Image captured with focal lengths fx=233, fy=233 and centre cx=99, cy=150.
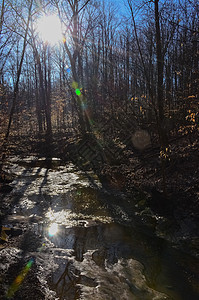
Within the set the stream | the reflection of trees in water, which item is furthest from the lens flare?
the reflection of trees in water

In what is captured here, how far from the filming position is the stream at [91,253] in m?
4.25

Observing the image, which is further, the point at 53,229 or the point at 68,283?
the point at 53,229

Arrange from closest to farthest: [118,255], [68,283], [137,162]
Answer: [68,283]
[118,255]
[137,162]

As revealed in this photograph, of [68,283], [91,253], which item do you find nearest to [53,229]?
[91,253]

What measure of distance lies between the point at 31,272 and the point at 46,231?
2.04 m

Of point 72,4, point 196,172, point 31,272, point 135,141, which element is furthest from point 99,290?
point 72,4

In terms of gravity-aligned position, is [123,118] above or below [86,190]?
above

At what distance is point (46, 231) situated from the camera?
264 inches

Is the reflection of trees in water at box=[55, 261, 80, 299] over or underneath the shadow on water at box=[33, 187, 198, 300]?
over

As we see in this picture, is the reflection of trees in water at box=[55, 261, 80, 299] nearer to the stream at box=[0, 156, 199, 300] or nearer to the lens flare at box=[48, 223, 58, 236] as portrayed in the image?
the stream at box=[0, 156, 199, 300]

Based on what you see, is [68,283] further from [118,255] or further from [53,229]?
[53,229]

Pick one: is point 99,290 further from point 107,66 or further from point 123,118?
point 107,66

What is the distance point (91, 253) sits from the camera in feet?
18.2

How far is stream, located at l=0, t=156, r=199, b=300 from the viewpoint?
425 cm
